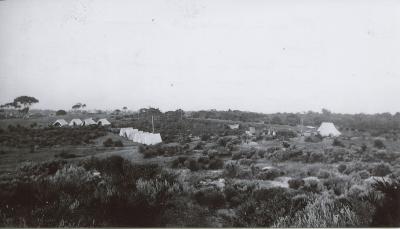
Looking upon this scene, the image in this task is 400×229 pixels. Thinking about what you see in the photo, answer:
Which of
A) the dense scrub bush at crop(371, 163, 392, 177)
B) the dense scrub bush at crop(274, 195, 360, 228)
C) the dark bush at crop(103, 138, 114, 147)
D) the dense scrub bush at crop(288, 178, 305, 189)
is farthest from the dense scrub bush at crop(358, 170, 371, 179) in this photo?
the dark bush at crop(103, 138, 114, 147)

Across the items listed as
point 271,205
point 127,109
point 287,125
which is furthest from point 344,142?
point 127,109

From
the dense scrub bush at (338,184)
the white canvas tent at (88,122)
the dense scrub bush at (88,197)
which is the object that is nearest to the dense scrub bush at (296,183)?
the dense scrub bush at (338,184)

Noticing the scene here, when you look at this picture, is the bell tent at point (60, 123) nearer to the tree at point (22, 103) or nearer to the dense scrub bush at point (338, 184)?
the tree at point (22, 103)

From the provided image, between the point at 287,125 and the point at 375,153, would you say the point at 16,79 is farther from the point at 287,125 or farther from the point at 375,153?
the point at 375,153

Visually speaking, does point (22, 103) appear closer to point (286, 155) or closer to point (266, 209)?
point (266, 209)

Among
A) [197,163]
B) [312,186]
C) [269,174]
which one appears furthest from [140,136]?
[312,186]

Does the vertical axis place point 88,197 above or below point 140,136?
below
